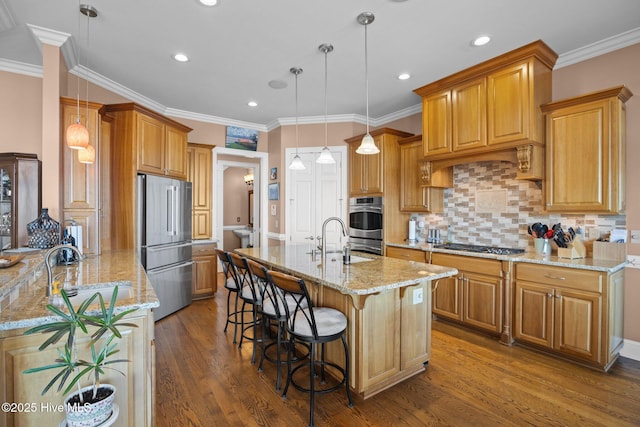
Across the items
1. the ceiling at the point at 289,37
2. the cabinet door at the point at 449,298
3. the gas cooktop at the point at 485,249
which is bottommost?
the cabinet door at the point at 449,298

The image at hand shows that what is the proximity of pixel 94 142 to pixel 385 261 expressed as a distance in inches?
125

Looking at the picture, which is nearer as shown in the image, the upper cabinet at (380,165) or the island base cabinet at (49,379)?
the island base cabinet at (49,379)

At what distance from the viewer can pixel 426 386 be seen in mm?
2344

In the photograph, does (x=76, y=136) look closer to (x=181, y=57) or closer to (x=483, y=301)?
(x=181, y=57)

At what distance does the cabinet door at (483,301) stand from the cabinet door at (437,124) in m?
1.49

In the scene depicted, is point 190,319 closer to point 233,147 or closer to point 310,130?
point 233,147

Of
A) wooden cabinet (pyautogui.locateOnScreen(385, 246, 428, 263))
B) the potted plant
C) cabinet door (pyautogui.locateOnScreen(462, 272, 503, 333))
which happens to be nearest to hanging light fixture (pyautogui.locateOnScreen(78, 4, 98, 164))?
the potted plant

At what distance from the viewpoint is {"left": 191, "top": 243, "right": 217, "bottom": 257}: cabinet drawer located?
179 inches

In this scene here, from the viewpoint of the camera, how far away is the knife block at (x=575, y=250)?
2854 millimetres

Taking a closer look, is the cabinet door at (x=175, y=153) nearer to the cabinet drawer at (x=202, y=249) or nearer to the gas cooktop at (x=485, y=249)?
the cabinet drawer at (x=202, y=249)

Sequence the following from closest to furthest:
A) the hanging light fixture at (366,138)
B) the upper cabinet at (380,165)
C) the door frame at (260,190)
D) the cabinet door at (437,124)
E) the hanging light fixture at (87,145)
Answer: the hanging light fixture at (87,145)
the hanging light fixture at (366,138)
the cabinet door at (437,124)
the upper cabinet at (380,165)
the door frame at (260,190)

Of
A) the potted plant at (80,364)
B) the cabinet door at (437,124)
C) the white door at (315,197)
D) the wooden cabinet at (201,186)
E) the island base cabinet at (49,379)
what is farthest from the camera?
the white door at (315,197)

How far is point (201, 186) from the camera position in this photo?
4992mm

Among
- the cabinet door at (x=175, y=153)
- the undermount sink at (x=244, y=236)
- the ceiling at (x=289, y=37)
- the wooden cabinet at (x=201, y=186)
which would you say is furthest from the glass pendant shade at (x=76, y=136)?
the undermount sink at (x=244, y=236)
